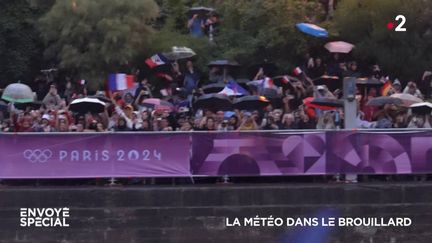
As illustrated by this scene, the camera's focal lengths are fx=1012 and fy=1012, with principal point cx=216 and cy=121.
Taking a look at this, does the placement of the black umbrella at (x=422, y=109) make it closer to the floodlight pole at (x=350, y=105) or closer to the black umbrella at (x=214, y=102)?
the floodlight pole at (x=350, y=105)

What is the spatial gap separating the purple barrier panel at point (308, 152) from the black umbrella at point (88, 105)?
2.16m

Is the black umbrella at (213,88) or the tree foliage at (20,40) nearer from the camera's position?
the black umbrella at (213,88)

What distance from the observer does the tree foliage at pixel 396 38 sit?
958 inches

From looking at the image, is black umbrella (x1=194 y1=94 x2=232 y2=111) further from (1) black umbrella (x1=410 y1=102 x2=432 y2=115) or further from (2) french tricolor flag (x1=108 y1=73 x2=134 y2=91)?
(1) black umbrella (x1=410 y1=102 x2=432 y2=115)

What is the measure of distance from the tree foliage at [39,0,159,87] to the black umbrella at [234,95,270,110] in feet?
19.3

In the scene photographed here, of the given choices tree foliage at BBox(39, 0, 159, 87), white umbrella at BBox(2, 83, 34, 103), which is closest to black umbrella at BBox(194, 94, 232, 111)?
white umbrella at BBox(2, 83, 34, 103)

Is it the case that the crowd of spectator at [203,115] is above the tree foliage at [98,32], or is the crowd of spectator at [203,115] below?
below

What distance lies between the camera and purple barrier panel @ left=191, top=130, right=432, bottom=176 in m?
17.8

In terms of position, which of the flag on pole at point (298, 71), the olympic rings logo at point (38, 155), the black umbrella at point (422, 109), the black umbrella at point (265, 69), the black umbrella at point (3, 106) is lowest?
the olympic rings logo at point (38, 155)

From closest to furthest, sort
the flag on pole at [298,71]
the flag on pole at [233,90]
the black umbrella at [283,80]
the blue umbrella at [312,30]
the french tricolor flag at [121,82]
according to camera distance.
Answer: the flag on pole at [233,90] < the french tricolor flag at [121,82] < the black umbrella at [283,80] < the flag on pole at [298,71] < the blue umbrella at [312,30]

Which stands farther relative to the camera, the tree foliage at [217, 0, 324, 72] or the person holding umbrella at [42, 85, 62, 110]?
the tree foliage at [217, 0, 324, 72]

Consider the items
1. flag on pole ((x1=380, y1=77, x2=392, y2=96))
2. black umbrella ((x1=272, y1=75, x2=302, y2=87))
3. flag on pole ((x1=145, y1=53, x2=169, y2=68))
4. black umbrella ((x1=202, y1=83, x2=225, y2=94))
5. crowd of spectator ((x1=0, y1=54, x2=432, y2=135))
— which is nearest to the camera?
crowd of spectator ((x1=0, y1=54, x2=432, y2=135))

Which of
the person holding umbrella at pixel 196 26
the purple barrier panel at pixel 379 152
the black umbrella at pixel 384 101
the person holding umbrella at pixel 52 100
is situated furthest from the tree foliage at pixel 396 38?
the person holding umbrella at pixel 52 100

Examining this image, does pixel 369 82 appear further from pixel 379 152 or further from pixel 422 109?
pixel 379 152
